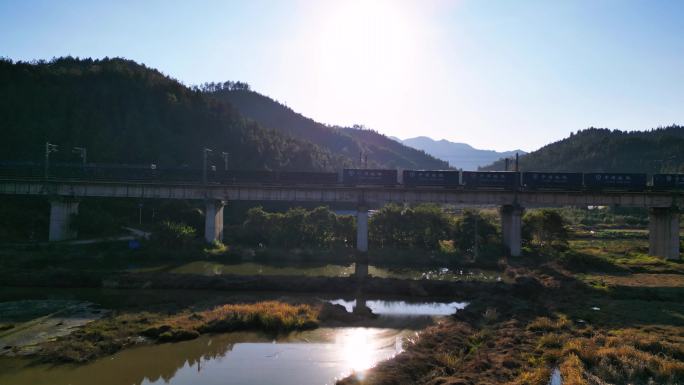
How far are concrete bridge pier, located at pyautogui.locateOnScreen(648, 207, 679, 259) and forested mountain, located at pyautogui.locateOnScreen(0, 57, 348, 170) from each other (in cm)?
7693

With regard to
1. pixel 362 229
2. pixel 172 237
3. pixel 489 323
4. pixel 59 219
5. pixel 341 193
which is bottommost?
pixel 489 323

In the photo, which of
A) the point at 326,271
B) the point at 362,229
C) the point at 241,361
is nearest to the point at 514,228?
the point at 362,229

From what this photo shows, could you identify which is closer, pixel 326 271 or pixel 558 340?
pixel 558 340

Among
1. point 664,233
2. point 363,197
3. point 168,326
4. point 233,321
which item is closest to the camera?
point 168,326

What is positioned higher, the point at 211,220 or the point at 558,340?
the point at 211,220

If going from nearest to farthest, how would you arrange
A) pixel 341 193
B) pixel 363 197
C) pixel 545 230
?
pixel 363 197
pixel 341 193
pixel 545 230

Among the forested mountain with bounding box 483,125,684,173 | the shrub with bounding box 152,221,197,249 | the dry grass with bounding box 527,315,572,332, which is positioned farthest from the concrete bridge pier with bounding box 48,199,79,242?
the forested mountain with bounding box 483,125,684,173

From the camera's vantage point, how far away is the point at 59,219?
57062mm

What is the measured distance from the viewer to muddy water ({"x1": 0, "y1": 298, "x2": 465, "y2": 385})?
19547 mm

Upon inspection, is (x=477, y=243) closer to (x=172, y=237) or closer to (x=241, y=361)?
(x=172, y=237)

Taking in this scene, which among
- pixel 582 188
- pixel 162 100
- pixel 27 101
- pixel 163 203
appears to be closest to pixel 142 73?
pixel 162 100

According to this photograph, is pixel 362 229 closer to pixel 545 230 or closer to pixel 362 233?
pixel 362 233

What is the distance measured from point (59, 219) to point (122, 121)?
50202 mm

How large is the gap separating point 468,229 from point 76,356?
45123 millimetres
